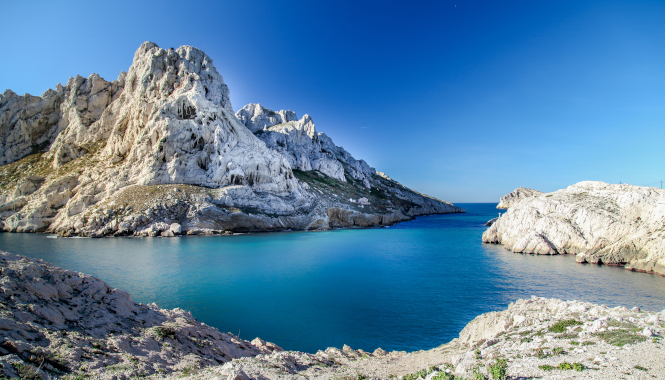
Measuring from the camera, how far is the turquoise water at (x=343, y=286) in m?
15.7

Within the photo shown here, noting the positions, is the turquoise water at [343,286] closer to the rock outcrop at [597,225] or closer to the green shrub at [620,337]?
the rock outcrop at [597,225]

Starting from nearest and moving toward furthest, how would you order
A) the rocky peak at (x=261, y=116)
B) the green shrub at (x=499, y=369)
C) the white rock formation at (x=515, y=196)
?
1. the green shrub at (x=499, y=369)
2. the rocky peak at (x=261, y=116)
3. the white rock formation at (x=515, y=196)

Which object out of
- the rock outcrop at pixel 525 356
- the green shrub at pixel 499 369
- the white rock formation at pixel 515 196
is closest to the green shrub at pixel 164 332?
the rock outcrop at pixel 525 356

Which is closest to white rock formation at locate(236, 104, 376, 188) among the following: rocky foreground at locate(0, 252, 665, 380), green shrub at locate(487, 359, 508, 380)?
rocky foreground at locate(0, 252, 665, 380)

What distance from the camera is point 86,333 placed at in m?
8.23

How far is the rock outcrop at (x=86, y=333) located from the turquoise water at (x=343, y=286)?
5.20 metres

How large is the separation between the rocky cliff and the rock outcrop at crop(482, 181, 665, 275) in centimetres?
4713

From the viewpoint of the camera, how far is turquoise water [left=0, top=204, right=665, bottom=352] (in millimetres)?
15711

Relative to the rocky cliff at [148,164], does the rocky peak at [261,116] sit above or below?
above

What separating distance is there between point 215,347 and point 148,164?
6650cm

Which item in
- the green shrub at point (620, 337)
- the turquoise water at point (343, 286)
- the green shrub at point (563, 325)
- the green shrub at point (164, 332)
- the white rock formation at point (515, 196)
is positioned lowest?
the turquoise water at point (343, 286)

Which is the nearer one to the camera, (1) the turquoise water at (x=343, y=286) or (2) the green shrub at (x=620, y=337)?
(2) the green shrub at (x=620, y=337)

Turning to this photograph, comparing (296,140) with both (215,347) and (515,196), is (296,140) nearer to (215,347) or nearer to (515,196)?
(215,347)

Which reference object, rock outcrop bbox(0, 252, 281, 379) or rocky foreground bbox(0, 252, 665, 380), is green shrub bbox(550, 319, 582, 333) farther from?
rock outcrop bbox(0, 252, 281, 379)
